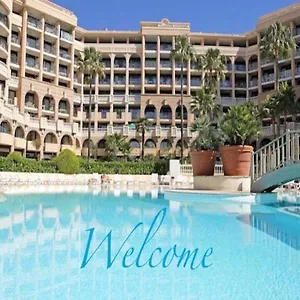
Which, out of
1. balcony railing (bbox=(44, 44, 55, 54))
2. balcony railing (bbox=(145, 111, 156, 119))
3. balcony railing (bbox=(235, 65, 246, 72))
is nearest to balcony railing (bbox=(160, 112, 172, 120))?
balcony railing (bbox=(145, 111, 156, 119))

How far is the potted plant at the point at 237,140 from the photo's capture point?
1752 cm

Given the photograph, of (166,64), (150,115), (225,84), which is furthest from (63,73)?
(225,84)

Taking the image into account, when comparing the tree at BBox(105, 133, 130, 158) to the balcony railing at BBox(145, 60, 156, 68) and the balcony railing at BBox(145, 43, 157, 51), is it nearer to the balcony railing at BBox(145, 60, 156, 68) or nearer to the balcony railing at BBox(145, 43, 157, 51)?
the balcony railing at BBox(145, 60, 156, 68)

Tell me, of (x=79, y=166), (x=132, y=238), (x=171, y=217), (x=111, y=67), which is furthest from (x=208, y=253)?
(x=111, y=67)

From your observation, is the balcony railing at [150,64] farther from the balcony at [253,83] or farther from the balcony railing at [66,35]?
the balcony at [253,83]

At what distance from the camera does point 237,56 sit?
56.4 meters

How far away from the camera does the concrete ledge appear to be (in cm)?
1738

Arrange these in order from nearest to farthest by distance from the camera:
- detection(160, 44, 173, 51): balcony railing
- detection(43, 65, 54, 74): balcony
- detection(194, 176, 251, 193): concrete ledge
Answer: detection(194, 176, 251, 193): concrete ledge
detection(43, 65, 54, 74): balcony
detection(160, 44, 173, 51): balcony railing

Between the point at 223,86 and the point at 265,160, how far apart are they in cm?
4144

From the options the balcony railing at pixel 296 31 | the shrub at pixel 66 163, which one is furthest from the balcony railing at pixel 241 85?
the shrub at pixel 66 163

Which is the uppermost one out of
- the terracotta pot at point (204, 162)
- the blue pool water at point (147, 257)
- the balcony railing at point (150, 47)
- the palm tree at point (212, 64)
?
the balcony railing at point (150, 47)

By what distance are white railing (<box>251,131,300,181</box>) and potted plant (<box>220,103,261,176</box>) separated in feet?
1.44

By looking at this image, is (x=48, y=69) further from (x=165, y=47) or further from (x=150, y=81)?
(x=165, y=47)

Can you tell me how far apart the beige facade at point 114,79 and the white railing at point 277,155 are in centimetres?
3231
